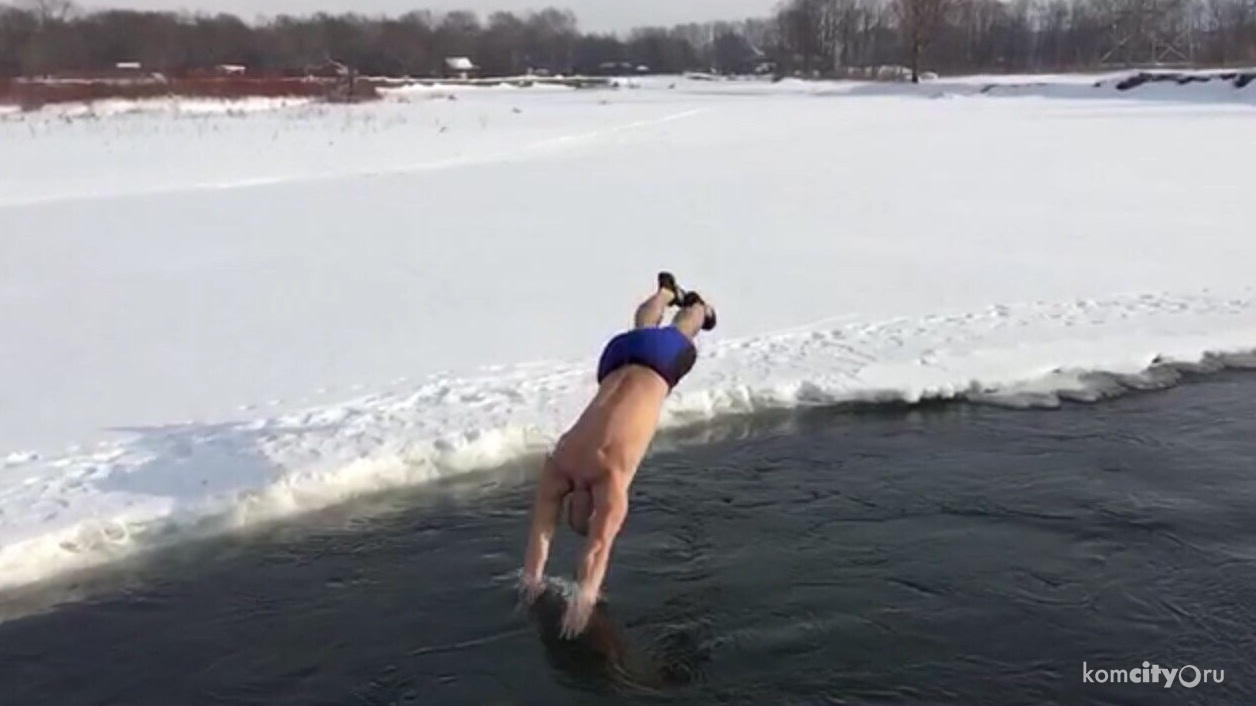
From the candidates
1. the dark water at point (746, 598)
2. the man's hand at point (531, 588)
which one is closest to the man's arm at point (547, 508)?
the man's hand at point (531, 588)

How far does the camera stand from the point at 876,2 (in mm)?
105562

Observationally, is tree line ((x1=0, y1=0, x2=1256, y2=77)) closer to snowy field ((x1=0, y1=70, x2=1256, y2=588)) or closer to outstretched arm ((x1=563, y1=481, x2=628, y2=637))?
snowy field ((x1=0, y1=70, x2=1256, y2=588))

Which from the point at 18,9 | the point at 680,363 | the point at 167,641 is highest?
the point at 18,9

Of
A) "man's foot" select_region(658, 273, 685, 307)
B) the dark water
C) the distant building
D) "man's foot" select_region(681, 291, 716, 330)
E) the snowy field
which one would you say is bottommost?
the dark water

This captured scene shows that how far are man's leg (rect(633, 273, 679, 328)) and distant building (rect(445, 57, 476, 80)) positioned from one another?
9581 cm

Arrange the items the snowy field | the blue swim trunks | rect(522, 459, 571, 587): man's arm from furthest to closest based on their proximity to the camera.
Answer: the snowy field → the blue swim trunks → rect(522, 459, 571, 587): man's arm

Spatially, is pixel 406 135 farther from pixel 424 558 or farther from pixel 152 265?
pixel 424 558

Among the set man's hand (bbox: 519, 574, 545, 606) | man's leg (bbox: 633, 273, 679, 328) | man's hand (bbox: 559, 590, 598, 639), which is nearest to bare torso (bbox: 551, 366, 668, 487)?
man's hand (bbox: 559, 590, 598, 639)

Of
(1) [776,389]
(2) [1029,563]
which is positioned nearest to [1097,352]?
(1) [776,389]

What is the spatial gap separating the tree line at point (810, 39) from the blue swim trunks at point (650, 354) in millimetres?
75443

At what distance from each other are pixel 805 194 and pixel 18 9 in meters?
90.3

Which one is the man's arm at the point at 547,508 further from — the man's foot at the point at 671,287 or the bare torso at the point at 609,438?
the man's foot at the point at 671,287

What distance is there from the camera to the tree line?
87.6m

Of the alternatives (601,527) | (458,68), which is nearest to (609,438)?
(601,527)
